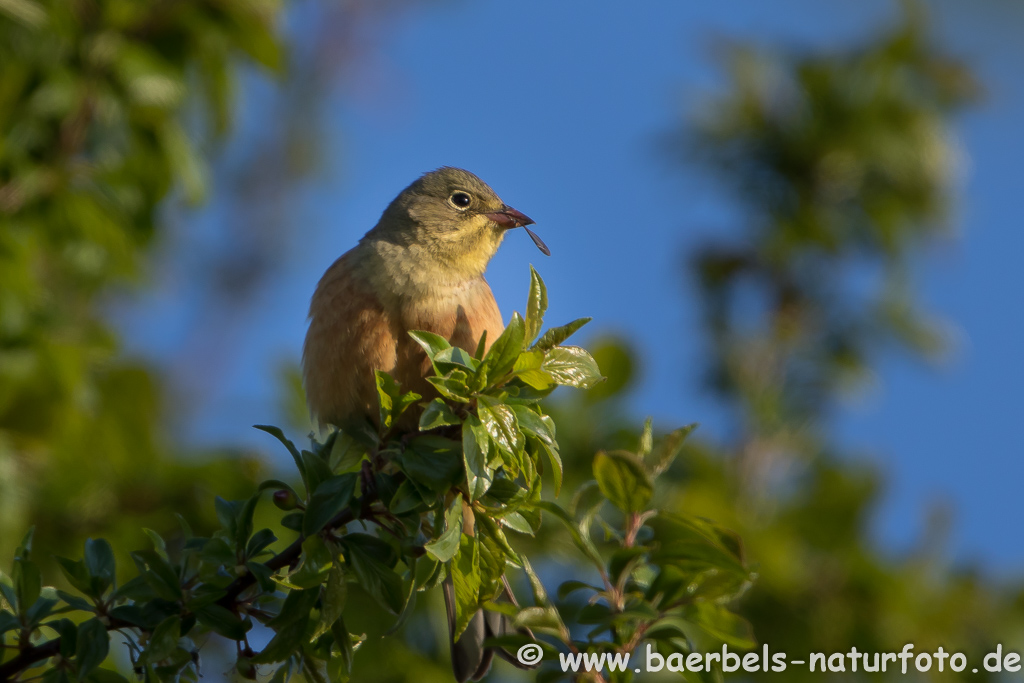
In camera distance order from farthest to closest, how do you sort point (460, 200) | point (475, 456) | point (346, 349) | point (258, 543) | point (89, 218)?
point (460, 200) → point (89, 218) → point (346, 349) → point (258, 543) → point (475, 456)

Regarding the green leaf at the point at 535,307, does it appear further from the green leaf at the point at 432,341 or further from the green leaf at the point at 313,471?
the green leaf at the point at 313,471

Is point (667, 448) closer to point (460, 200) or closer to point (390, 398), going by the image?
point (390, 398)

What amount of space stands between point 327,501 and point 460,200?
6.80ft

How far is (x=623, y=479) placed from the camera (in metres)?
2.31

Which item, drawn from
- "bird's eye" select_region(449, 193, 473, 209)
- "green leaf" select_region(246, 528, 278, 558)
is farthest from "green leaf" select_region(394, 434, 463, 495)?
"bird's eye" select_region(449, 193, 473, 209)

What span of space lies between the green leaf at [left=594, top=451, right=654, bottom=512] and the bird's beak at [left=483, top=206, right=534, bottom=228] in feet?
5.81

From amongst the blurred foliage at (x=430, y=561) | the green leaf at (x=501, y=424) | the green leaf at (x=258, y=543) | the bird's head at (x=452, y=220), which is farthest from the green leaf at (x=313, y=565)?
the bird's head at (x=452, y=220)

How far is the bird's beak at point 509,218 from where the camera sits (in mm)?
3938

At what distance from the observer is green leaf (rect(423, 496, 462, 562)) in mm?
2158

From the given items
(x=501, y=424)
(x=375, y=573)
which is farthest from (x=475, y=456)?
(x=375, y=573)

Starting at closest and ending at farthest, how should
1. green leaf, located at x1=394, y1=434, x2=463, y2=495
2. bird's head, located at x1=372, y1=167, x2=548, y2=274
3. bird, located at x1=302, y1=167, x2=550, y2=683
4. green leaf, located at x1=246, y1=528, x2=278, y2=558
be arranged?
green leaf, located at x1=394, y1=434, x2=463, y2=495, green leaf, located at x1=246, y1=528, x2=278, y2=558, bird, located at x1=302, y1=167, x2=550, y2=683, bird's head, located at x1=372, y1=167, x2=548, y2=274

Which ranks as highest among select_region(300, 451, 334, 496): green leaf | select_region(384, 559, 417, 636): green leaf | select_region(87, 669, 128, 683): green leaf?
select_region(300, 451, 334, 496): green leaf

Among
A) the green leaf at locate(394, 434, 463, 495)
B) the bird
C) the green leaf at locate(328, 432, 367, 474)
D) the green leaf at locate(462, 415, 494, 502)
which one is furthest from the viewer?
the bird

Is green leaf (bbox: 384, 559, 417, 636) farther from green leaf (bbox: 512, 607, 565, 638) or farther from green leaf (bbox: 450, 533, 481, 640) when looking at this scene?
green leaf (bbox: 512, 607, 565, 638)
